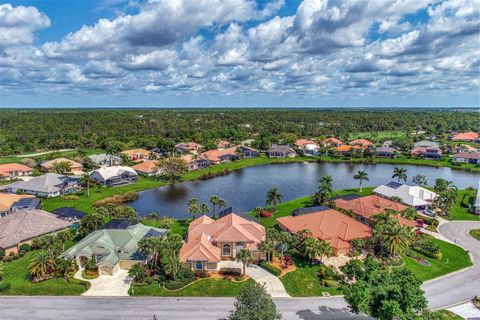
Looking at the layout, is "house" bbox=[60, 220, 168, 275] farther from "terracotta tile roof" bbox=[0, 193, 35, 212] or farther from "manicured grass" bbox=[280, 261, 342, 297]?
"terracotta tile roof" bbox=[0, 193, 35, 212]

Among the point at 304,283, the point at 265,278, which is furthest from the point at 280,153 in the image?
the point at 304,283

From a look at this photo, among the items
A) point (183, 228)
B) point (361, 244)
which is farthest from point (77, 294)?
point (361, 244)

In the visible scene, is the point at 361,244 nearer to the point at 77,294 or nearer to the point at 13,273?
the point at 77,294

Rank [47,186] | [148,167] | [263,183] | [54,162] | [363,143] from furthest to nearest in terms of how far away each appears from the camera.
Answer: [363,143]
[148,167]
[54,162]
[263,183]
[47,186]

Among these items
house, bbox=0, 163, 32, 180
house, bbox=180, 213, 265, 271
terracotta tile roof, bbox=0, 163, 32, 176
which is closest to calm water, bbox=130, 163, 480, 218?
house, bbox=180, 213, 265, 271

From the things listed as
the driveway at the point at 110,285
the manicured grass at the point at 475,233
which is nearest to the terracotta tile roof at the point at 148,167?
the driveway at the point at 110,285

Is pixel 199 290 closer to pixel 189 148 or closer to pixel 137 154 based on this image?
pixel 137 154

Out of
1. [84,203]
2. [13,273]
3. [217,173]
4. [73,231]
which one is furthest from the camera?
[217,173]
